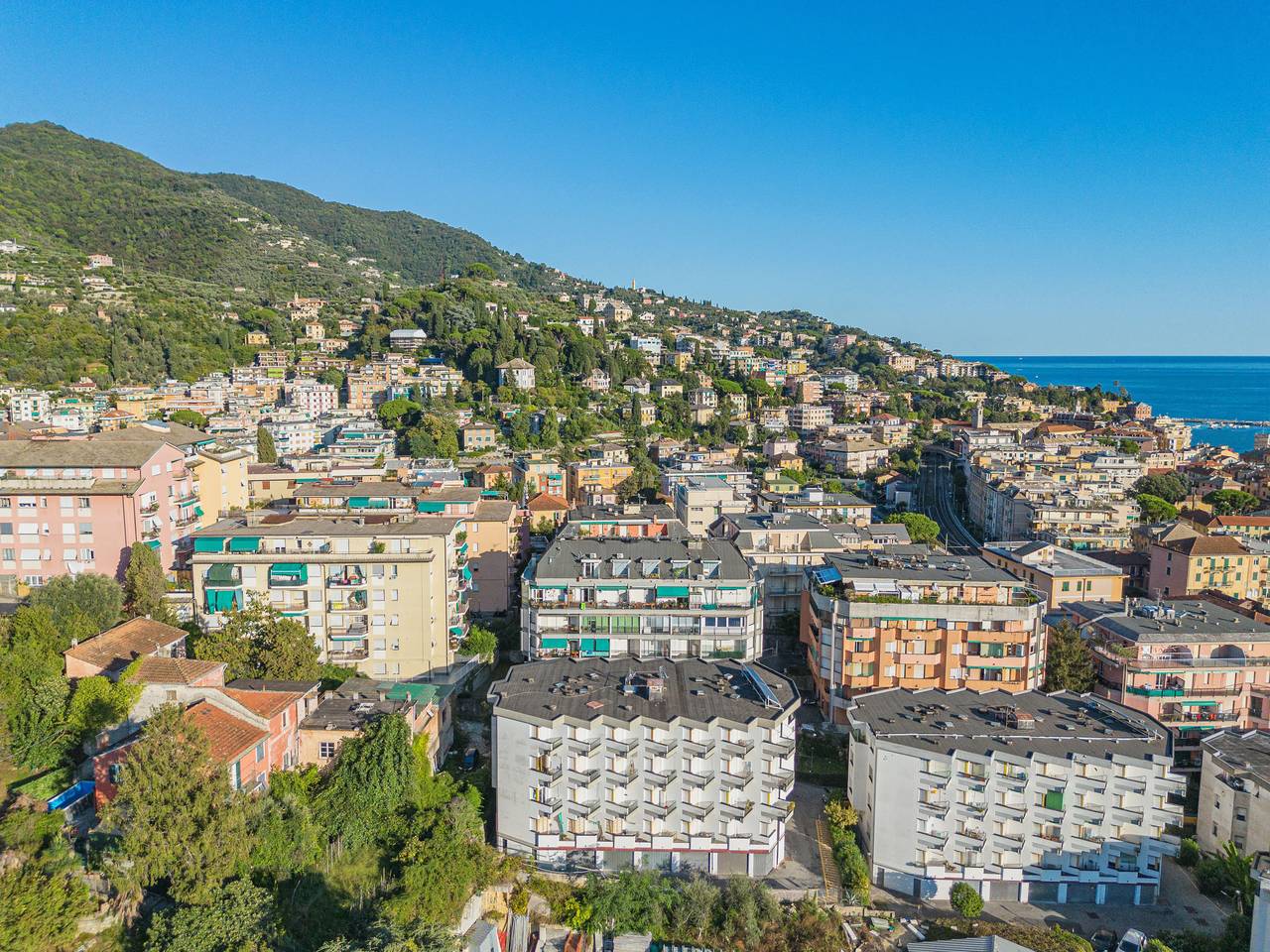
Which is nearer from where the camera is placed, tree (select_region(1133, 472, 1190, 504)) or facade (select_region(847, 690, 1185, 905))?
facade (select_region(847, 690, 1185, 905))

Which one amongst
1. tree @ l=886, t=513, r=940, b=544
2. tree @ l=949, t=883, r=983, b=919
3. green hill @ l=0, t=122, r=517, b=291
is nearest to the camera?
tree @ l=949, t=883, r=983, b=919

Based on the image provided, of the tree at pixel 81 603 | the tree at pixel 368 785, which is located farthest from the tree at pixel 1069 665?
the tree at pixel 81 603

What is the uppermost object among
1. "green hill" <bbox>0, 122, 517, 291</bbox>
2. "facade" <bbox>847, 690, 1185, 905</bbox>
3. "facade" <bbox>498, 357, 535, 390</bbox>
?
"green hill" <bbox>0, 122, 517, 291</bbox>

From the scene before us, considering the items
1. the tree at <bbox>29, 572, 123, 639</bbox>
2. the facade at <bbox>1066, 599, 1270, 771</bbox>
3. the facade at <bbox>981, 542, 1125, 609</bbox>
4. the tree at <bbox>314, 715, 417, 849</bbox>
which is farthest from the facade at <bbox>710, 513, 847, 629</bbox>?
the tree at <bbox>29, 572, 123, 639</bbox>

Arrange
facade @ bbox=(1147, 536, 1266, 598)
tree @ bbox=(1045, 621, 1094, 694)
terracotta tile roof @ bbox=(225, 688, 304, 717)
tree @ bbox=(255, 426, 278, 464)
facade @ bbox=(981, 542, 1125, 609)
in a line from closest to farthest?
terracotta tile roof @ bbox=(225, 688, 304, 717) → tree @ bbox=(1045, 621, 1094, 694) → facade @ bbox=(981, 542, 1125, 609) → facade @ bbox=(1147, 536, 1266, 598) → tree @ bbox=(255, 426, 278, 464)

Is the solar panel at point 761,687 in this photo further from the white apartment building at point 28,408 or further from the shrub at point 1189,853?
the white apartment building at point 28,408

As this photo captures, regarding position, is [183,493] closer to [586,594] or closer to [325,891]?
[586,594]

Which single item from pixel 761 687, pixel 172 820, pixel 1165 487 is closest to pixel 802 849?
pixel 761 687

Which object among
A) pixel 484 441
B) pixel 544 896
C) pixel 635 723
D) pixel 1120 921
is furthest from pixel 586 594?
pixel 484 441

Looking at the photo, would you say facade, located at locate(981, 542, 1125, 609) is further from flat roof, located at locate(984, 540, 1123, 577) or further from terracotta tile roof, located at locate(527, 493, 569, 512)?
terracotta tile roof, located at locate(527, 493, 569, 512)
